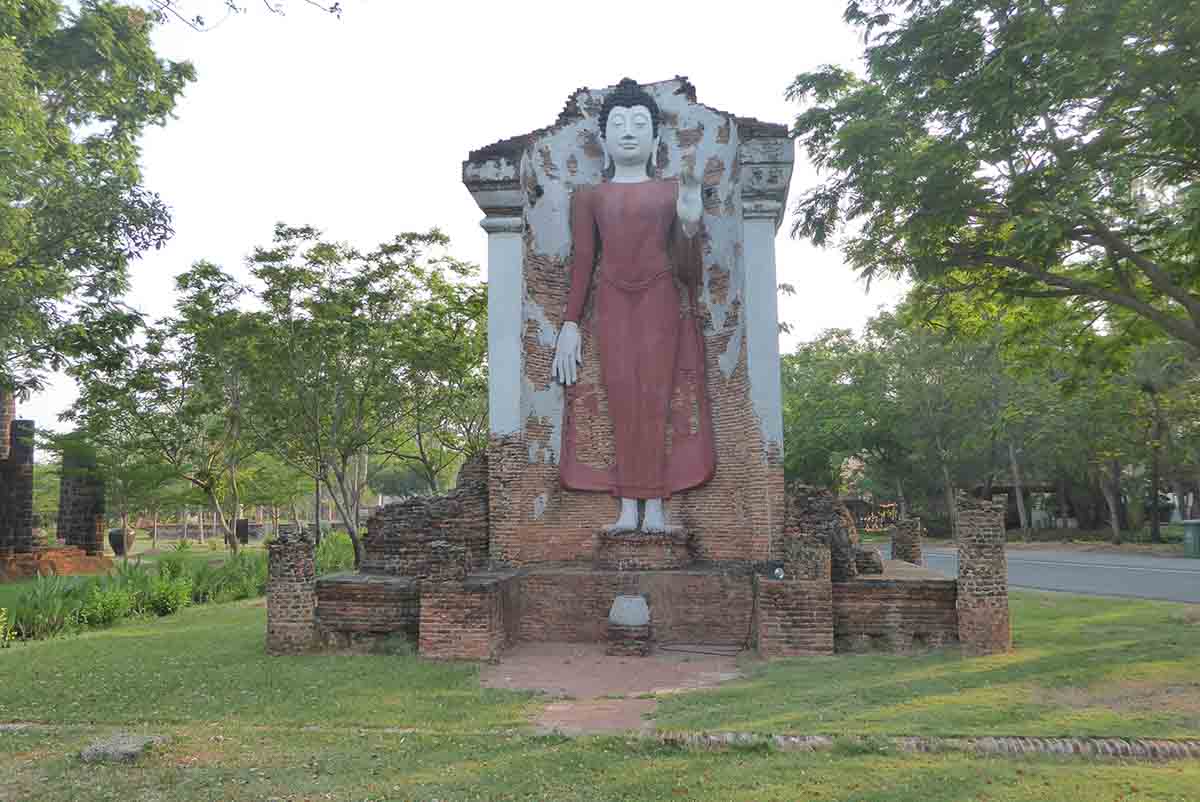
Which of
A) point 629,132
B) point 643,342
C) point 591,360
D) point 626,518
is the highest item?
point 629,132

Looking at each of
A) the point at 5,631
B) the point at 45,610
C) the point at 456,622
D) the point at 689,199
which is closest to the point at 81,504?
the point at 45,610

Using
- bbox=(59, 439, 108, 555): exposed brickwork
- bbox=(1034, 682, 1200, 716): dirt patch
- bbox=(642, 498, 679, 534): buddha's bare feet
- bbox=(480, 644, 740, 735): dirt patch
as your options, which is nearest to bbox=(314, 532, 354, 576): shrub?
bbox=(59, 439, 108, 555): exposed brickwork

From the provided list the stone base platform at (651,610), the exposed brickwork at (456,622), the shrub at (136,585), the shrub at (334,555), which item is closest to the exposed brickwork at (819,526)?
the stone base platform at (651,610)

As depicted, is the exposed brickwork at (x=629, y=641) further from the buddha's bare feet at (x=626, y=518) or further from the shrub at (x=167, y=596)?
the shrub at (x=167, y=596)

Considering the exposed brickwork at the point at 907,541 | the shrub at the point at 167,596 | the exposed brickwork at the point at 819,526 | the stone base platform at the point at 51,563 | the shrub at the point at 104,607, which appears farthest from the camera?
the stone base platform at the point at 51,563

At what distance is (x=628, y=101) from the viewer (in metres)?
12.4

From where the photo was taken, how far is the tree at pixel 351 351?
18422mm

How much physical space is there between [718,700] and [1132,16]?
23.9 ft

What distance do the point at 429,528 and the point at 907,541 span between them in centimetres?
857

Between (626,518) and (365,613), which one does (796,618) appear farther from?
(365,613)

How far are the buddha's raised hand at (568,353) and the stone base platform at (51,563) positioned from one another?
1447 cm

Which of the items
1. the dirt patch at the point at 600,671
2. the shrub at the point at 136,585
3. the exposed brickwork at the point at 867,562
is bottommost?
the dirt patch at the point at 600,671

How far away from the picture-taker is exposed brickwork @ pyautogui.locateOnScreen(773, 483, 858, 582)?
34.1 ft

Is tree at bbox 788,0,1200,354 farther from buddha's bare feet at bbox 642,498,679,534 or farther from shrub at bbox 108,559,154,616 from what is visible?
shrub at bbox 108,559,154,616
